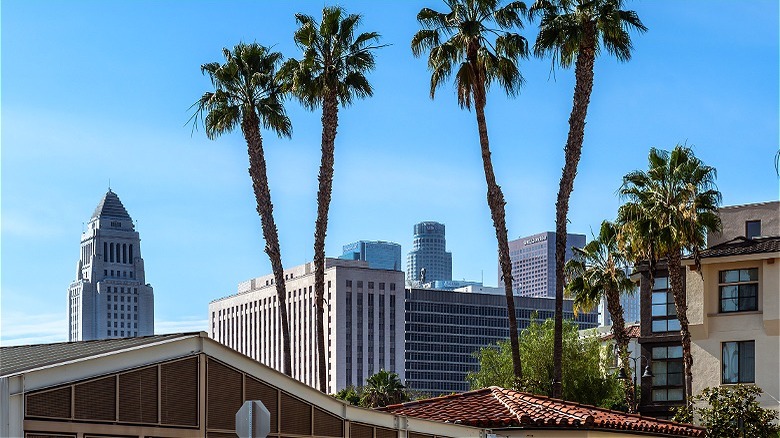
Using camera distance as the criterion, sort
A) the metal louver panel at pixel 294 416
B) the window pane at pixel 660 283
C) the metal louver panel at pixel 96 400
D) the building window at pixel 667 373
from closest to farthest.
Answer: the metal louver panel at pixel 96 400 → the metal louver panel at pixel 294 416 → the building window at pixel 667 373 → the window pane at pixel 660 283

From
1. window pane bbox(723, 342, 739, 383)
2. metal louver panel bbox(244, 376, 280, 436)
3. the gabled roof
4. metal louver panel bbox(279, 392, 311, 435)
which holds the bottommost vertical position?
window pane bbox(723, 342, 739, 383)

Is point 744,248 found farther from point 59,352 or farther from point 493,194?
point 59,352

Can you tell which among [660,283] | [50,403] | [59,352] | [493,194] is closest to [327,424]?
[59,352]

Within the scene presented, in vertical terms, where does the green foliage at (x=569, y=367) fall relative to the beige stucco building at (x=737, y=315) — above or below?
below

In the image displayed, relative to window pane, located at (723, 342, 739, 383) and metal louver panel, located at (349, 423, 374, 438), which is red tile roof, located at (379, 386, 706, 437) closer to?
metal louver panel, located at (349, 423, 374, 438)

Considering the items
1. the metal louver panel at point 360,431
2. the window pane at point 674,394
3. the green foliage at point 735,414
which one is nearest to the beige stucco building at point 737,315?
the window pane at point 674,394

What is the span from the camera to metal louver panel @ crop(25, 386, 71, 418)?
17.0 meters

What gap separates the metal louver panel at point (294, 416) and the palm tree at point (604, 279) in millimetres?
35343

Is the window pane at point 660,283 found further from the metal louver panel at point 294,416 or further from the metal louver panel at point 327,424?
the metal louver panel at point 294,416

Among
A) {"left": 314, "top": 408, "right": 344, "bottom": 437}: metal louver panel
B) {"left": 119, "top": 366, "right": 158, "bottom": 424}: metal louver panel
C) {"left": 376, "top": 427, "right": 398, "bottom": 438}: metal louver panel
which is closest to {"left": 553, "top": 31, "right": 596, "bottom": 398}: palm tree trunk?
{"left": 376, "top": 427, "right": 398, "bottom": 438}: metal louver panel

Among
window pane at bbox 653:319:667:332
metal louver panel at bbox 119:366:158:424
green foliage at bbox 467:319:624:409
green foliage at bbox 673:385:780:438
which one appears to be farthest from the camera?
green foliage at bbox 467:319:624:409

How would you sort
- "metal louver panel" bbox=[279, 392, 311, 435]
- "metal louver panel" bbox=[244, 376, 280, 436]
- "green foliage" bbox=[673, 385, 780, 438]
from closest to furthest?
"metal louver panel" bbox=[244, 376, 280, 436], "metal louver panel" bbox=[279, 392, 311, 435], "green foliage" bbox=[673, 385, 780, 438]

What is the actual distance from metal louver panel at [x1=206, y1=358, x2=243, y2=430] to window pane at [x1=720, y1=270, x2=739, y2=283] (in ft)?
96.0

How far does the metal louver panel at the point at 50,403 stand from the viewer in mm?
16984
